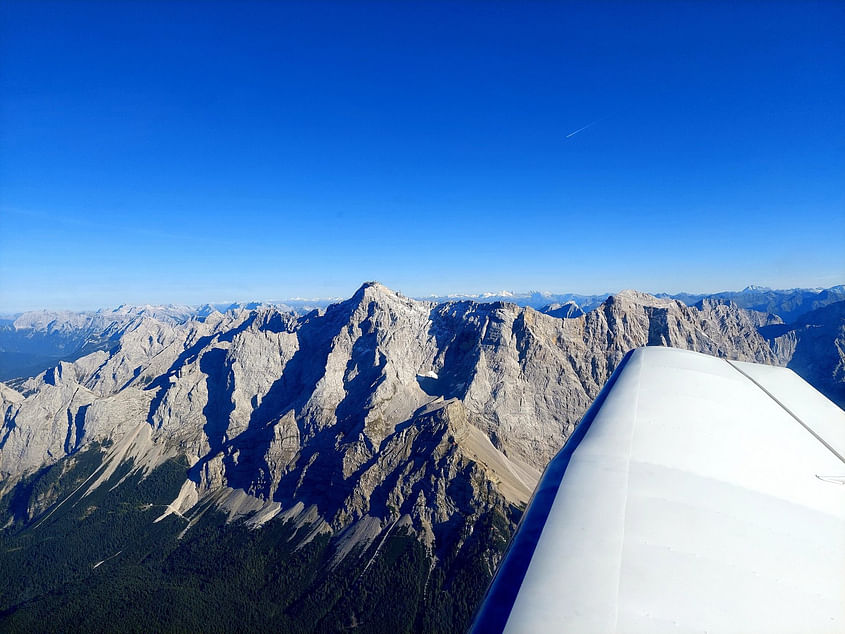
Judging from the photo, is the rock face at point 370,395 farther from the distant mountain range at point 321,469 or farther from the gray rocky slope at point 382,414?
the distant mountain range at point 321,469

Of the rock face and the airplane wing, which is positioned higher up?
the airplane wing

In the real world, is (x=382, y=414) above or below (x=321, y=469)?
above

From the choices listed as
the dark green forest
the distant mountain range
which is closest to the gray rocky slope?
the distant mountain range

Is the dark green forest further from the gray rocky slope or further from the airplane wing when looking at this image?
the airplane wing

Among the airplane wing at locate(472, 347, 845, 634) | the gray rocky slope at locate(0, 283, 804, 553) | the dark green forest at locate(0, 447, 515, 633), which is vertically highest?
the airplane wing at locate(472, 347, 845, 634)

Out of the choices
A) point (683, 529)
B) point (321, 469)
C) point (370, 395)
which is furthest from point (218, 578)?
point (683, 529)

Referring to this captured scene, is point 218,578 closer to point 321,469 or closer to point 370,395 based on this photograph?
point 321,469
